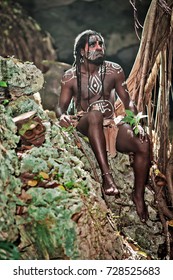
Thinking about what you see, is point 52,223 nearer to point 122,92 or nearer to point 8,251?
point 8,251

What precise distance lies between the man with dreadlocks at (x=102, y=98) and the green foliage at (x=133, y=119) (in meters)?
0.03

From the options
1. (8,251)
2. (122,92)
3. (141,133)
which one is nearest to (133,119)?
(141,133)

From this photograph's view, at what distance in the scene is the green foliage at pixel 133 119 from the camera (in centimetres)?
225

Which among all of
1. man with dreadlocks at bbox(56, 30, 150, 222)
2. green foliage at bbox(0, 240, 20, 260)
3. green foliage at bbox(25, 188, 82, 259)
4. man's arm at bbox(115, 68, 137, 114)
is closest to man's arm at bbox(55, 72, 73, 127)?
man with dreadlocks at bbox(56, 30, 150, 222)

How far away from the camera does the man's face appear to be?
2.30 metres

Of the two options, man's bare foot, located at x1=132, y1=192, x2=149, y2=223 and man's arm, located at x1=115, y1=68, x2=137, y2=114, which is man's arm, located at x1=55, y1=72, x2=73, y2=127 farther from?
man's bare foot, located at x1=132, y1=192, x2=149, y2=223

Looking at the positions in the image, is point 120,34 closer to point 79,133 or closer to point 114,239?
point 79,133

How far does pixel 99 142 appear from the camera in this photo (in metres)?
2.23

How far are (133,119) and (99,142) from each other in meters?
0.23

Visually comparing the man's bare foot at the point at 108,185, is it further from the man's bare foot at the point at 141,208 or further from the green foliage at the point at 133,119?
the green foliage at the point at 133,119

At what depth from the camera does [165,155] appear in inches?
102

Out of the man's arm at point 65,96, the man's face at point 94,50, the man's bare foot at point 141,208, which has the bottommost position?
the man's bare foot at point 141,208

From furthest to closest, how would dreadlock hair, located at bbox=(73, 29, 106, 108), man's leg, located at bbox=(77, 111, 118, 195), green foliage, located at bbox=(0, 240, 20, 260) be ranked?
dreadlock hair, located at bbox=(73, 29, 106, 108) → man's leg, located at bbox=(77, 111, 118, 195) → green foliage, located at bbox=(0, 240, 20, 260)

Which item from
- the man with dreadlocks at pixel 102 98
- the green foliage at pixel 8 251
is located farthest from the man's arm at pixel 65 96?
the green foliage at pixel 8 251
